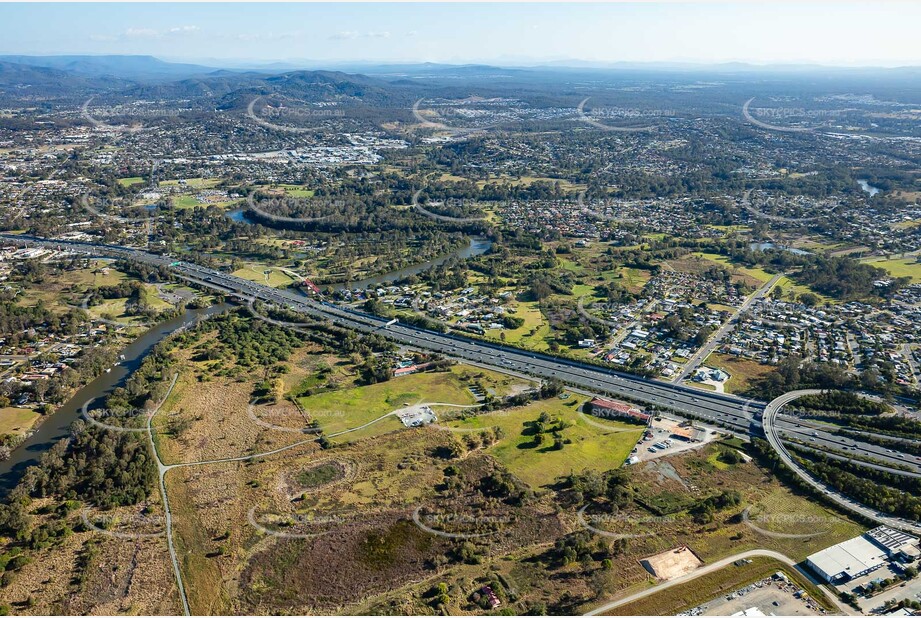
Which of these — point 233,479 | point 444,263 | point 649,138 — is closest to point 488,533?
point 233,479

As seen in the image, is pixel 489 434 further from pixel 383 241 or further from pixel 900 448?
pixel 383 241

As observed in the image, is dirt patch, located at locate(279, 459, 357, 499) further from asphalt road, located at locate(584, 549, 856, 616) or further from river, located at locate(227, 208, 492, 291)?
river, located at locate(227, 208, 492, 291)

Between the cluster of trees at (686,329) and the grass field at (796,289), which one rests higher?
the grass field at (796,289)
